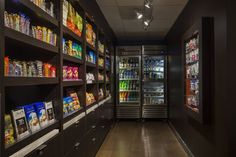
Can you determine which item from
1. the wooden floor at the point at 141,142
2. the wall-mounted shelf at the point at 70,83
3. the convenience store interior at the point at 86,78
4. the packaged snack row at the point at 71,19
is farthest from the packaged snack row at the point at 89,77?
the wooden floor at the point at 141,142

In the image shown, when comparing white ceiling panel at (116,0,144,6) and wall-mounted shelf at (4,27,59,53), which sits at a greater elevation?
white ceiling panel at (116,0,144,6)

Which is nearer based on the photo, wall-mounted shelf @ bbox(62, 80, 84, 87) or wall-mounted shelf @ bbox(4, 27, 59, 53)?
wall-mounted shelf @ bbox(4, 27, 59, 53)

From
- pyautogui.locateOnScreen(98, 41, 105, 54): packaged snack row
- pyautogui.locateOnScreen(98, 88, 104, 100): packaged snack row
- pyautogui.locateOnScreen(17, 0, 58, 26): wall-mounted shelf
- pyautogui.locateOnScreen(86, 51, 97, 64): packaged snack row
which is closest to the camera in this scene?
pyautogui.locateOnScreen(17, 0, 58, 26): wall-mounted shelf

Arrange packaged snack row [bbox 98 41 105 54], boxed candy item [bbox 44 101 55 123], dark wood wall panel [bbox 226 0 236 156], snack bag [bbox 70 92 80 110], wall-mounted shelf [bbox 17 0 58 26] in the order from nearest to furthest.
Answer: wall-mounted shelf [bbox 17 0 58 26]
boxed candy item [bbox 44 101 55 123]
dark wood wall panel [bbox 226 0 236 156]
snack bag [bbox 70 92 80 110]
packaged snack row [bbox 98 41 105 54]

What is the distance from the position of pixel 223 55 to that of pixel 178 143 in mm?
3076

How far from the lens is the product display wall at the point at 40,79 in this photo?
152 cm

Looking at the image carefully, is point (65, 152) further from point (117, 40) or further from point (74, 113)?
point (117, 40)

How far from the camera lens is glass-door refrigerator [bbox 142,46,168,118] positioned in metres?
7.70

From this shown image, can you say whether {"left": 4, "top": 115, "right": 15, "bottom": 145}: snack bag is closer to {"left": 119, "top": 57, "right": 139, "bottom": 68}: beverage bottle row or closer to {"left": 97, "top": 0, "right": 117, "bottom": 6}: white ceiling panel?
{"left": 97, "top": 0, "right": 117, "bottom": 6}: white ceiling panel

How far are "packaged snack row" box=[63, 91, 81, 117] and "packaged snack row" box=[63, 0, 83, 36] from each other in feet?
2.58

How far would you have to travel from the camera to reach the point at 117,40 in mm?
8250

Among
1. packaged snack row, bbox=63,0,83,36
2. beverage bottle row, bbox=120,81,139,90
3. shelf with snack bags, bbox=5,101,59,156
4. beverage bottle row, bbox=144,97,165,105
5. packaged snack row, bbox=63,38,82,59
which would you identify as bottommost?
beverage bottle row, bbox=144,97,165,105

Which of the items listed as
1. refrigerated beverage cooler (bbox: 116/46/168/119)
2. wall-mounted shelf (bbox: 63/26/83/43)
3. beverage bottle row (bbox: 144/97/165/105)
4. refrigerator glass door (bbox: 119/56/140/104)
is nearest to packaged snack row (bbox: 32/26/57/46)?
wall-mounted shelf (bbox: 63/26/83/43)

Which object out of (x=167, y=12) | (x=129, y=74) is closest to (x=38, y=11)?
(x=167, y=12)
